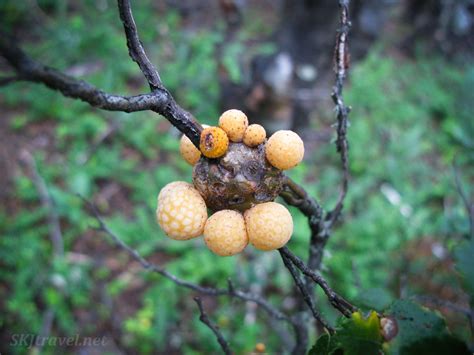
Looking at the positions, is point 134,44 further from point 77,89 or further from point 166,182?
point 166,182

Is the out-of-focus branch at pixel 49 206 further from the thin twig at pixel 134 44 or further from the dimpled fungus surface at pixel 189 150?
the thin twig at pixel 134 44

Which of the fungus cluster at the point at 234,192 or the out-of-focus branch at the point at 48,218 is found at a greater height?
the out-of-focus branch at the point at 48,218

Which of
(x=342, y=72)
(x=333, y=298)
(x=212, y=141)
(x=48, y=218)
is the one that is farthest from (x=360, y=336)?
(x=48, y=218)

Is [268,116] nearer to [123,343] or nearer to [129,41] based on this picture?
[123,343]

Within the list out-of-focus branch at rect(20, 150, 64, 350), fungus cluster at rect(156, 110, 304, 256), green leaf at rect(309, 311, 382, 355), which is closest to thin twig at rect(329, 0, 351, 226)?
fungus cluster at rect(156, 110, 304, 256)

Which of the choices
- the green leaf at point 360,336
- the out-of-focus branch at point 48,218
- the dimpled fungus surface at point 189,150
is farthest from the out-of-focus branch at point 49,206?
the green leaf at point 360,336

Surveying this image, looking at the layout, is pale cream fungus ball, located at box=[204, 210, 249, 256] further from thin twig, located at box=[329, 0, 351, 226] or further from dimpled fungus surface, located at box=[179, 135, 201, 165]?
thin twig, located at box=[329, 0, 351, 226]
